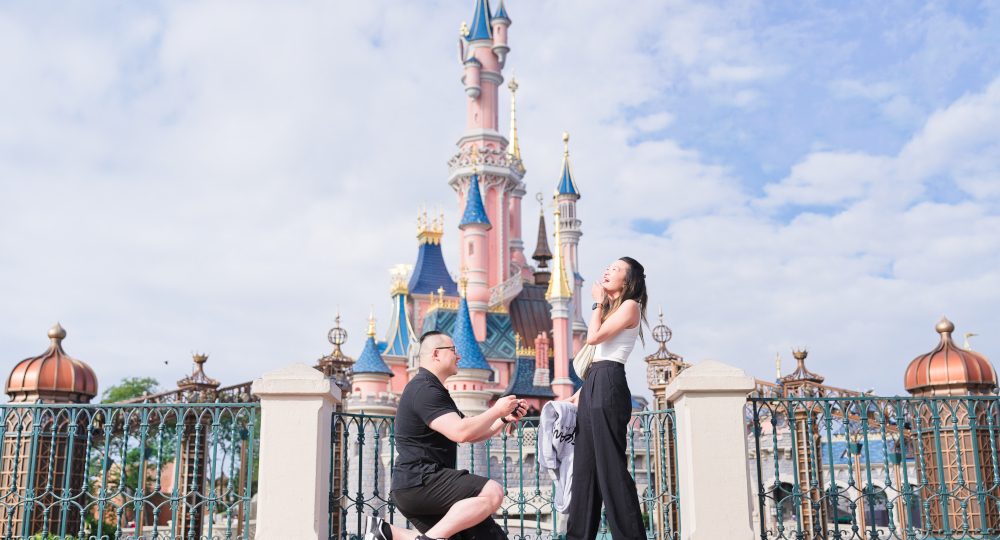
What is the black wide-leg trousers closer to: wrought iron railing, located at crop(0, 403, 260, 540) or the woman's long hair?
the woman's long hair

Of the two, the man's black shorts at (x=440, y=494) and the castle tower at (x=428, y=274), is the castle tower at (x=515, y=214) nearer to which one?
the castle tower at (x=428, y=274)

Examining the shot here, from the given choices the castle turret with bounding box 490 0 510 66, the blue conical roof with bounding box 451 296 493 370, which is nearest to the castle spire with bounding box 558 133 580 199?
the castle turret with bounding box 490 0 510 66

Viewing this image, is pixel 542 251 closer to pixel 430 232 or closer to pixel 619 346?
pixel 430 232

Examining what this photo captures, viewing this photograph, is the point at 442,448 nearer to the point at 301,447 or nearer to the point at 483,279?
the point at 301,447

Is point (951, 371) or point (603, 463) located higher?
point (951, 371)

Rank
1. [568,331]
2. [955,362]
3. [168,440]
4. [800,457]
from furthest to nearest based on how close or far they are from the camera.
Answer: [168,440]
[568,331]
[800,457]
[955,362]

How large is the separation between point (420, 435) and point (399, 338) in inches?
1232

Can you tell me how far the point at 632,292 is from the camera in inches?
184

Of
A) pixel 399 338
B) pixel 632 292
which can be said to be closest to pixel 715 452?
pixel 632 292

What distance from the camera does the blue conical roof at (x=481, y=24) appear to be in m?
39.1

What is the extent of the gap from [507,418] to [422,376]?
20.4 inches

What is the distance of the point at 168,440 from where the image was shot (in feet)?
118

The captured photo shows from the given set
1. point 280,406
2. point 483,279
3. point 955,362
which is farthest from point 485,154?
point 280,406

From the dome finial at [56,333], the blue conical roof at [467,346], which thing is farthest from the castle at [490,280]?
the dome finial at [56,333]
